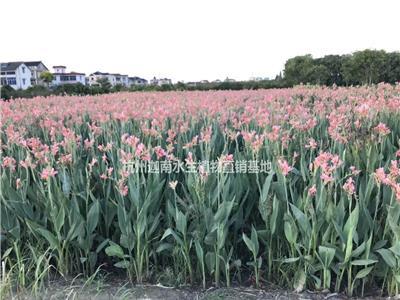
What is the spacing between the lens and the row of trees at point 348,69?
852 inches

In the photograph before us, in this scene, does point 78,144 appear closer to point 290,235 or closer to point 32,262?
point 32,262

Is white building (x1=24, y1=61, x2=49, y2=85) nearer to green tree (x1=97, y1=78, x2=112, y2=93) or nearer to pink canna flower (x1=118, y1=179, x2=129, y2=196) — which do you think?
green tree (x1=97, y1=78, x2=112, y2=93)

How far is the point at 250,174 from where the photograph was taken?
280 cm

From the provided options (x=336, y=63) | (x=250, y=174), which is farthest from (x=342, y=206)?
(x=336, y=63)

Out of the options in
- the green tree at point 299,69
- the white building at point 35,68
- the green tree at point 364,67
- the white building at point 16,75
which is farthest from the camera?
the white building at point 35,68

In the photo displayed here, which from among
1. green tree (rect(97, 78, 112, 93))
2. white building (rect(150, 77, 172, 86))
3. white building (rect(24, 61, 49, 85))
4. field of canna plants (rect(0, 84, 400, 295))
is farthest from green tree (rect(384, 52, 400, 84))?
white building (rect(24, 61, 49, 85))

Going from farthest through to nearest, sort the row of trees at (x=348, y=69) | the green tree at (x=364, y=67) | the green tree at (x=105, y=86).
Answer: the green tree at (x=105, y=86) < the row of trees at (x=348, y=69) < the green tree at (x=364, y=67)

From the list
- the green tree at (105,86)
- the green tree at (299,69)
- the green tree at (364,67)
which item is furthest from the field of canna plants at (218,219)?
the green tree at (299,69)

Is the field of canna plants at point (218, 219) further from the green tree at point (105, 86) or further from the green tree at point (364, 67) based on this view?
the green tree at point (105, 86)

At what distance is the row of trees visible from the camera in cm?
2164

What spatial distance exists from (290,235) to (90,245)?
1.21m

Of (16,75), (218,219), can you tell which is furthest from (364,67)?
(16,75)

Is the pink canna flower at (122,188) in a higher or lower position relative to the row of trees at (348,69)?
lower

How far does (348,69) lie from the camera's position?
22203 mm
